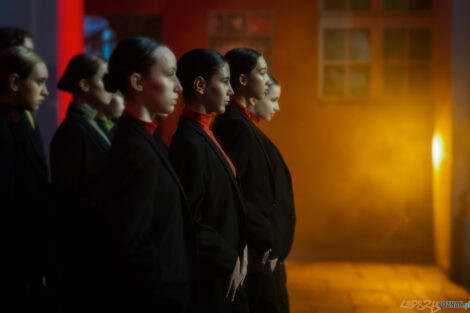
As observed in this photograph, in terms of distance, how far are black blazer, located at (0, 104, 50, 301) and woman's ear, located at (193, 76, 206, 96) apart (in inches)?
28.6

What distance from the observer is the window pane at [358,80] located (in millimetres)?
7055

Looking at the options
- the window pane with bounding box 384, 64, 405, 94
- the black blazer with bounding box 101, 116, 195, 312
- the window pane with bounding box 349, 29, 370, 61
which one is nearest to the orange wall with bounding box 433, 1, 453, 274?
the window pane with bounding box 384, 64, 405, 94

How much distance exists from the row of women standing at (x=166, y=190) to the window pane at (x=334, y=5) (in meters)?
3.54

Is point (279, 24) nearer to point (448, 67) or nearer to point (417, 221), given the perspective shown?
point (448, 67)

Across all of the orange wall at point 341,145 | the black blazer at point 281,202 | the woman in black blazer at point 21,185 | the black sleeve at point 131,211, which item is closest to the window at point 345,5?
the orange wall at point 341,145

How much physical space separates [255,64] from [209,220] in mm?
1035

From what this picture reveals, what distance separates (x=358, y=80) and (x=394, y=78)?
14.8 inches

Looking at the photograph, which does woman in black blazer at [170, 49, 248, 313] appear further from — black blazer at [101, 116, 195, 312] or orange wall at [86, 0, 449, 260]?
orange wall at [86, 0, 449, 260]

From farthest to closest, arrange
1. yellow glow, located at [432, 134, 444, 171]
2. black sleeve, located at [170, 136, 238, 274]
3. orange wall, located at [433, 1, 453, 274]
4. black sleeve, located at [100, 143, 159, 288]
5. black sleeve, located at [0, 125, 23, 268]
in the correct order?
1. yellow glow, located at [432, 134, 444, 171]
2. orange wall, located at [433, 1, 453, 274]
3. black sleeve, located at [0, 125, 23, 268]
4. black sleeve, located at [170, 136, 238, 274]
5. black sleeve, located at [100, 143, 159, 288]

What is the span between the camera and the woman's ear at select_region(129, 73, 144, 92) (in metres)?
2.13

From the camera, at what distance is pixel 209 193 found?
2480 mm

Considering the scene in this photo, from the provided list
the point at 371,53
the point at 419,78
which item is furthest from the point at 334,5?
the point at 419,78

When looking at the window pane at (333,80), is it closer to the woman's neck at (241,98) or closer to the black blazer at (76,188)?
the woman's neck at (241,98)

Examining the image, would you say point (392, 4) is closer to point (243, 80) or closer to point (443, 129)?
point (443, 129)
